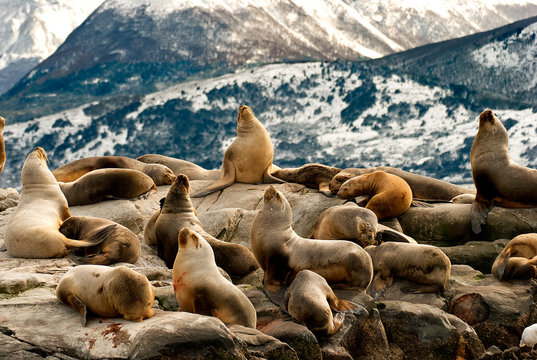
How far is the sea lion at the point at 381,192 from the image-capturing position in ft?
35.3

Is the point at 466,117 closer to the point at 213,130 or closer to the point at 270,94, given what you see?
the point at 270,94

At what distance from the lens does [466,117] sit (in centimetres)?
10106

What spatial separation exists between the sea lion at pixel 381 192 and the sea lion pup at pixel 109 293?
5499 millimetres

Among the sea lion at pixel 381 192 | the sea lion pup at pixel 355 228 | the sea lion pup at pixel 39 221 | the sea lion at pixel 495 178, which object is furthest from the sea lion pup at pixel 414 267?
the sea lion pup at pixel 39 221

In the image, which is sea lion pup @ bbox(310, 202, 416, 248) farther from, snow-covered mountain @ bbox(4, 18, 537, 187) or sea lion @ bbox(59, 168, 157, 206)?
snow-covered mountain @ bbox(4, 18, 537, 187)

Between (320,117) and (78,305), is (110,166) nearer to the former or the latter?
(78,305)

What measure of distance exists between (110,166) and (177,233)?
532 centimetres

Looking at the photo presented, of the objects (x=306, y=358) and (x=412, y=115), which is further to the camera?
(x=412, y=115)

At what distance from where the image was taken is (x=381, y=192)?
Answer: 36.2 feet

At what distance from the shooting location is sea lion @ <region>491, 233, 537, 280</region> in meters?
8.54

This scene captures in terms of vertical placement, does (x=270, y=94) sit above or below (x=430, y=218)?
below

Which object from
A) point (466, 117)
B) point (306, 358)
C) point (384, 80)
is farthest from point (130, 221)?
point (384, 80)

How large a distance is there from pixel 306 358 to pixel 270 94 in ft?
360

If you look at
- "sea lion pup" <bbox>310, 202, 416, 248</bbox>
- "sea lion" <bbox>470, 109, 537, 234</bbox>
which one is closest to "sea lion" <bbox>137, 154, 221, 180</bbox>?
"sea lion" <bbox>470, 109, 537, 234</bbox>
